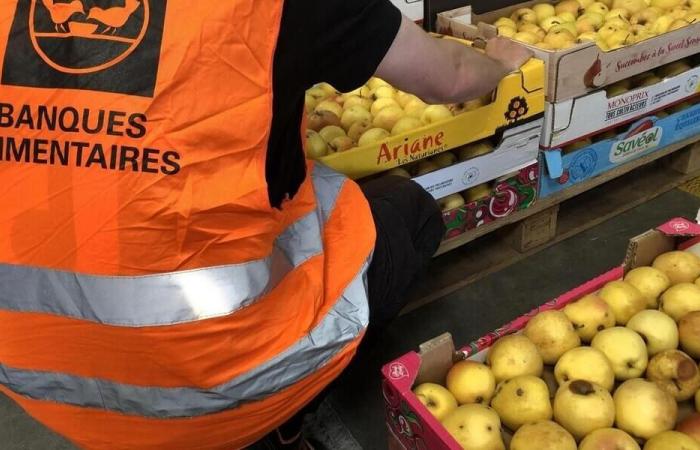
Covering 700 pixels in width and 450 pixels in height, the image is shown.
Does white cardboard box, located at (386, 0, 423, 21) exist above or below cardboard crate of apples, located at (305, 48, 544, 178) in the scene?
above

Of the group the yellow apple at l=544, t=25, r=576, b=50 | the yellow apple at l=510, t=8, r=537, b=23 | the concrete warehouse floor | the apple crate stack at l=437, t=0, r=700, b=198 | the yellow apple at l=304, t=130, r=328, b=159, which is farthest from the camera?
the yellow apple at l=510, t=8, r=537, b=23

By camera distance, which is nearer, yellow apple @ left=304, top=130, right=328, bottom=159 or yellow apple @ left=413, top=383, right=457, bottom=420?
yellow apple @ left=413, top=383, right=457, bottom=420

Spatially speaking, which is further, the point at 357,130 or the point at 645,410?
the point at 357,130

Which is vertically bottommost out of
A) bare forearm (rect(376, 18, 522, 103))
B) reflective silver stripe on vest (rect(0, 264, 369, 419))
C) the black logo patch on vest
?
reflective silver stripe on vest (rect(0, 264, 369, 419))

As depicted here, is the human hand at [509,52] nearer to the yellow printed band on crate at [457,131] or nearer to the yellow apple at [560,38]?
the yellow printed band on crate at [457,131]

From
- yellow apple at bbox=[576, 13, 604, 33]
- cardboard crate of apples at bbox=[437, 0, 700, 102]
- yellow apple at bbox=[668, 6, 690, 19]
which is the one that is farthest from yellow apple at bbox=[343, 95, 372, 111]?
yellow apple at bbox=[668, 6, 690, 19]

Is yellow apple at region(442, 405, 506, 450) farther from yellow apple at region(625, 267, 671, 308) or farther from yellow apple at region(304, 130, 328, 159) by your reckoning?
yellow apple at region(304, 130, 328, 159)

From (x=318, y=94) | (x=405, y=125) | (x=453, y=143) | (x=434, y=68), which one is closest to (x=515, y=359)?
(x=434, y=68)

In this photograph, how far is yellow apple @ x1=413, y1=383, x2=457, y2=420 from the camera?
3.98 feet

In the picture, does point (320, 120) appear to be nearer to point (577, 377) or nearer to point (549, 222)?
point (549, 222)

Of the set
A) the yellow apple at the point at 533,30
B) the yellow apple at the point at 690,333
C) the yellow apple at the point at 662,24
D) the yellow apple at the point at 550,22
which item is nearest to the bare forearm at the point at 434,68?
the yellow apple at the point at 690,333

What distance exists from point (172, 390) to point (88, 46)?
0.53 metres

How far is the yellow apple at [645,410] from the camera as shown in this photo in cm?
115

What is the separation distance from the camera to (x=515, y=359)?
1278 millimetres
